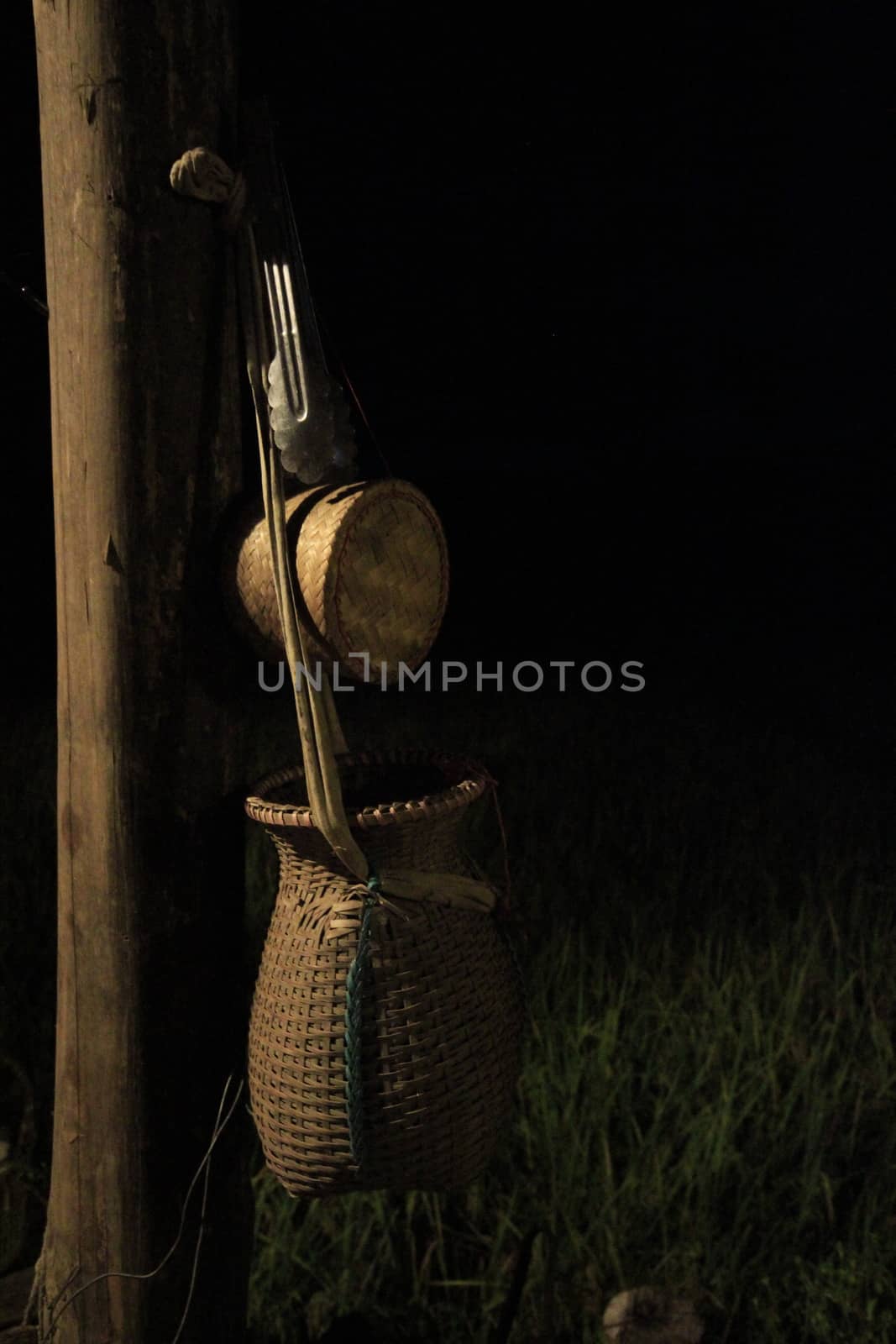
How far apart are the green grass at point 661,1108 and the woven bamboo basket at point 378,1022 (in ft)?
1.66

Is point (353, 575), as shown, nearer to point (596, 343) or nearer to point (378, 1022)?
point (378, 1022)

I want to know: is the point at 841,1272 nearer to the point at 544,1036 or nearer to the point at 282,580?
the point at 544,1036

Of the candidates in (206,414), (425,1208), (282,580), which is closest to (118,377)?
(206,414)

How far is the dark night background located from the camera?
11.5 feet

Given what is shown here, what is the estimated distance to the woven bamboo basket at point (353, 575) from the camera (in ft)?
3.83

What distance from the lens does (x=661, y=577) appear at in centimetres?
564

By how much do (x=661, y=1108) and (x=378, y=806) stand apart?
108 cm

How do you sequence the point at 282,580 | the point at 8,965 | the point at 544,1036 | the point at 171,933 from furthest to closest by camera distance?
the point at 8,965 → the point at 544,1036 → the point at 171,933 → the point at 282,580

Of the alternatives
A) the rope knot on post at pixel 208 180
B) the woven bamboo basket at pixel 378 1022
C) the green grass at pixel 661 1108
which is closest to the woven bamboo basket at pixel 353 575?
the woven bamboo basket at pixel 378 1022

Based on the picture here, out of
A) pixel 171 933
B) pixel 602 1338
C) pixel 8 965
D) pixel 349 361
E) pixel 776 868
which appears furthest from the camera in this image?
pixel 349 361

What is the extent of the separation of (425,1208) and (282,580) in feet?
4.48

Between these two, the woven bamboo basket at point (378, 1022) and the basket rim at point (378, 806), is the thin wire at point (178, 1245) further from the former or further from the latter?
the basket rim at point (378, 806)

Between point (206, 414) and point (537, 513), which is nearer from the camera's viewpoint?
point (206, 414)

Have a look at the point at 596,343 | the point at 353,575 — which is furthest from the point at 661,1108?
the point at 596,343
